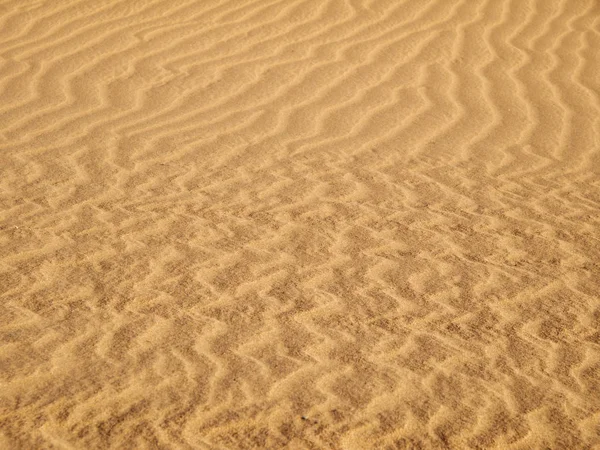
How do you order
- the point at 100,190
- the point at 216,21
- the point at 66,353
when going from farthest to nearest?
the point at 216,21, the point at 100,190, the point at 66,353

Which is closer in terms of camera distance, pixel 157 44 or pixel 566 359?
pixel 566 359

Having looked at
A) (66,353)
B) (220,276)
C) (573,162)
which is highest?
(66,353)

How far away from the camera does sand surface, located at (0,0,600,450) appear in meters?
2.74

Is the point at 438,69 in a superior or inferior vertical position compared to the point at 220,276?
inferior

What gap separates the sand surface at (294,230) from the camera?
274 cm

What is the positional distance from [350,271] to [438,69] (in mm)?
2778

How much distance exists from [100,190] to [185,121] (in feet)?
3.30

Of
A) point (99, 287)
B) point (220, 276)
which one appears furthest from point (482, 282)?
point (99, 287)

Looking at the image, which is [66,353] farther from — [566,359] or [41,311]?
[566,359]

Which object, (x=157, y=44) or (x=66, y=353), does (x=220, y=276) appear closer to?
(x=66, y=353)

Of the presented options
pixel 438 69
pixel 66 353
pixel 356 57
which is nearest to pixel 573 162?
pixel 438 69

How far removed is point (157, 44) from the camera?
6113 mm

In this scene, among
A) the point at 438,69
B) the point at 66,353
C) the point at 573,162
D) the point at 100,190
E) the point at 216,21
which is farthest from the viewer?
the point at 216,21

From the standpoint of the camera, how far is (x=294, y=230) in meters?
3.87
